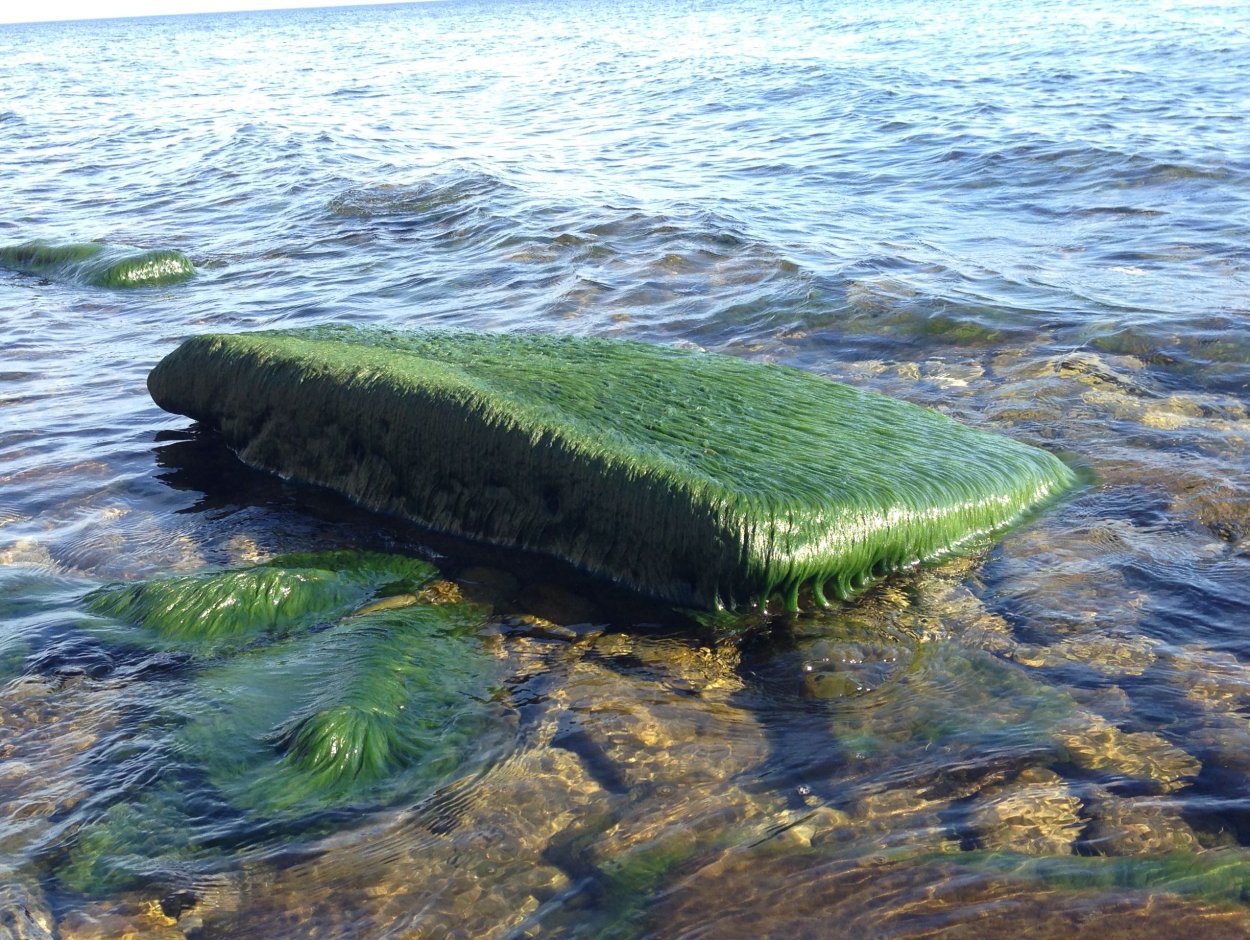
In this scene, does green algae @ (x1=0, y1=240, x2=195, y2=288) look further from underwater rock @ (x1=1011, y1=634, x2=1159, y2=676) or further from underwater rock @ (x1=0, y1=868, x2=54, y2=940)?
underwater rock @ (x1=1011, y1=634, x2=1159, y2=676)

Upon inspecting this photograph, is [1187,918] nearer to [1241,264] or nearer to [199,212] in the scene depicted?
[1241,264]

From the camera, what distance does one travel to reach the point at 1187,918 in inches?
106

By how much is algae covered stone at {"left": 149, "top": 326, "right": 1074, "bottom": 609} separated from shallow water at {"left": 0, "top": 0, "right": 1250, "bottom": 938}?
173 millimetres

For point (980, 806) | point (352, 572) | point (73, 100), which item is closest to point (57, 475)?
point (352, 572)

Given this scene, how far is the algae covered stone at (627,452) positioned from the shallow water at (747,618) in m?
0.17

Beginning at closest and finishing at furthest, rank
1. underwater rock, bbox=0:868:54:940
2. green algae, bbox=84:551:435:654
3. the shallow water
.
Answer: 1. underwater rock, bbox=0:868:54:940
2. the shallow water
3. green algae, bbox=84:551:435:654

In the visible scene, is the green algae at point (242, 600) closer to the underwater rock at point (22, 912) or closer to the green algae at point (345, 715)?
the green algae at point (345, 715)

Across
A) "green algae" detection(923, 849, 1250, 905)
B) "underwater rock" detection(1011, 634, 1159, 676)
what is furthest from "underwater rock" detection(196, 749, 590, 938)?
"underwater rock" detection(1011, 634, 1159, 676)

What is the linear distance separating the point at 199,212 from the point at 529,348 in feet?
28.9

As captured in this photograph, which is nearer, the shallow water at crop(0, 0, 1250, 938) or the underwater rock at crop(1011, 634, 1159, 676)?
the shallow water at crop(0, 0, 1250, 938)

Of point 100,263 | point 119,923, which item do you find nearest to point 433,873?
point 119,923

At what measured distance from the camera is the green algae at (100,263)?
9.66 m

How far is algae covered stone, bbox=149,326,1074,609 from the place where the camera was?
4176 mm

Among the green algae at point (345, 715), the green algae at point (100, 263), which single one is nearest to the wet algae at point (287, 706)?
the green algae at point (345, 715)
